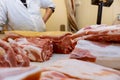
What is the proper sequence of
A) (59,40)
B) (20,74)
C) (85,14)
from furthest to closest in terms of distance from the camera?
(85,14), (59,40), (20,74)

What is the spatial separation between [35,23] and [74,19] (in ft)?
2.89

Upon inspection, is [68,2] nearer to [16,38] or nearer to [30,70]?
[16,38]

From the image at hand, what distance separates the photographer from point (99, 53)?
27.7 inches

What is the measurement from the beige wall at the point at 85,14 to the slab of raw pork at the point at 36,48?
1.51 m

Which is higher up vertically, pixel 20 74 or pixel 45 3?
pixel 45 3

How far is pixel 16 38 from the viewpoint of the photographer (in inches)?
46.4

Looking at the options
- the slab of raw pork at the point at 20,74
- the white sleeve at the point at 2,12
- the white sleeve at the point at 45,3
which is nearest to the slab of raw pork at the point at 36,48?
the slab of raw pork at the point at 20,74

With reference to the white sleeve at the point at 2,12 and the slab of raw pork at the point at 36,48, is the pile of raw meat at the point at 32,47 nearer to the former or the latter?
the slab of raw pork at the point at 36,48

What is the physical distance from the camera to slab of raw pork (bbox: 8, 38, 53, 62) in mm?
1014

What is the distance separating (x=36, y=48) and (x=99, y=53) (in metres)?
0.40

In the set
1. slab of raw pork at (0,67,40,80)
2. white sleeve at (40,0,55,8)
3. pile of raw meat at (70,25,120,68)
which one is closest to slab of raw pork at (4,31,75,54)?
pile of raw meat at (70,25,120,68)

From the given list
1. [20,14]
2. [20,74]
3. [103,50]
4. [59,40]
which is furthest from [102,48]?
[20,14]

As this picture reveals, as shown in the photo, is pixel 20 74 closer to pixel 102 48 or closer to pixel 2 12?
pixel 102 48

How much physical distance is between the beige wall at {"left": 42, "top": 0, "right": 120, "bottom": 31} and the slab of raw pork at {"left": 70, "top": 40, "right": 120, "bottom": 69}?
5.78 feet
